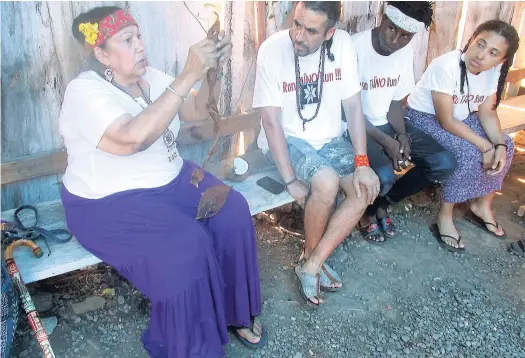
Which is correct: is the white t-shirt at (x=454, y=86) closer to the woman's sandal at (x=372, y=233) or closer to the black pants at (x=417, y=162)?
the black pants at (x=417, y=162)

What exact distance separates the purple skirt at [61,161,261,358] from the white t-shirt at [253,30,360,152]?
0.80 metres

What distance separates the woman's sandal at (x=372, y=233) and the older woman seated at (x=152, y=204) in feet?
4.33

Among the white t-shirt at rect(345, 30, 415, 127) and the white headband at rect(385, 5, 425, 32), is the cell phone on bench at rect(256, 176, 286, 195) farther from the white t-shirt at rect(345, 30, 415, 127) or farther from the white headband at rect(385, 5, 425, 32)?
the white headband at rect(385, 5, 425, 32)

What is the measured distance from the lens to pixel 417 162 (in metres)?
3.49

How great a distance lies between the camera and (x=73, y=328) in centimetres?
267

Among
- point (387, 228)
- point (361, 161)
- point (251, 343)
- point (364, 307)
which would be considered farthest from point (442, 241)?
point (251, 343)

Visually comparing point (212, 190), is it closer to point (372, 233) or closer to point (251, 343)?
point (251, 343)

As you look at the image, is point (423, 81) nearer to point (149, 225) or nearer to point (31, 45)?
point (149, 225)

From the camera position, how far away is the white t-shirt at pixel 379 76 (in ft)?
10.9

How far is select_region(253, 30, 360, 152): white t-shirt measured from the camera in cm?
294

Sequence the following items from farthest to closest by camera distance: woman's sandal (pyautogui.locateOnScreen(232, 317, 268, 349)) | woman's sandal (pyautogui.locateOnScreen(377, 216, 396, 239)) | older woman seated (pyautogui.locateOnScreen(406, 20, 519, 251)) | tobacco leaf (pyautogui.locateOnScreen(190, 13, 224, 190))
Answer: woman's sandal (pyautogui.locateOnScreen(377, 216, 396, 239)) → older woman seated (pyautogui.locateOnScreen(406, 20, 519, 251)) → woman's sandal (pyautogui.locateOnScreen(232, 317, 268, 349)) → tobacco leaf (pyautogui.locateOnScreen(190, 13, 224, 190))

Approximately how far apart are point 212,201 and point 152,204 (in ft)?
1.02

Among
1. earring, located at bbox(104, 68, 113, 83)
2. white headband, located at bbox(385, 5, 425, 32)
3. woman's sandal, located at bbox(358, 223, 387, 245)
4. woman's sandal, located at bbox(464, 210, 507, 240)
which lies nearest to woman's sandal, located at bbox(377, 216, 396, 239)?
woman's sandal, located at bbox(358, 223, 387, 245)

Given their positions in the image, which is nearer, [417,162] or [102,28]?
[102,28]
